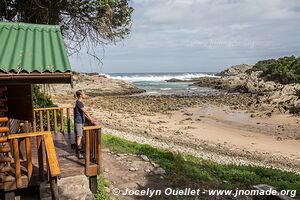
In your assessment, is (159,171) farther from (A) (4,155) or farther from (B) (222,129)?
(B) (222,129)

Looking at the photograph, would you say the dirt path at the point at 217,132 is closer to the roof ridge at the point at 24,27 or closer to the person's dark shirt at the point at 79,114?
the person's dark shirt at the point at 79,114

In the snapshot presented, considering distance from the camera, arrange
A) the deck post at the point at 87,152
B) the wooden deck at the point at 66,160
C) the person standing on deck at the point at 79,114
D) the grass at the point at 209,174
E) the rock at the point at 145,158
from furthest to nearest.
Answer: the rock at the point at 145,158 → the grass at the point at 209,174 → the person standing on deck at the point at 79,114 → the deck post at the point at 87,152 → the wooden deck at the point at 66,160

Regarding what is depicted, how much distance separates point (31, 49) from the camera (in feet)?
23.0

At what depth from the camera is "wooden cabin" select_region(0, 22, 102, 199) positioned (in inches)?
244

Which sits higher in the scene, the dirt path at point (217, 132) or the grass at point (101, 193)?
the grass at point (101, 193)

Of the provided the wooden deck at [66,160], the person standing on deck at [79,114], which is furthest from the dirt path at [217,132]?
the person standing on deck at [79,114]

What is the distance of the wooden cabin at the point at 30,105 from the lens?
6.19 metres

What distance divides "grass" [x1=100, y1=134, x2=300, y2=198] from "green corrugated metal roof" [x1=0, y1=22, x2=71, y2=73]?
5567mm

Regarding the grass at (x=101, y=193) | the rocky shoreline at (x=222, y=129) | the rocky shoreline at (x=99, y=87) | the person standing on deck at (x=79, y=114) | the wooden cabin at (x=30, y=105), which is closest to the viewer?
the wooden cabin at (x=30, y=105)

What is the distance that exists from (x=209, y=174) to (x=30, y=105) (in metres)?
7.15

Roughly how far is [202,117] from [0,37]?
23.6m

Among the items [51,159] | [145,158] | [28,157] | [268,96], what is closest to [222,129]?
[145,158]

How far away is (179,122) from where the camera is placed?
26547 millimetres

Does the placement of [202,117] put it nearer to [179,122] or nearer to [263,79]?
[179,122]
